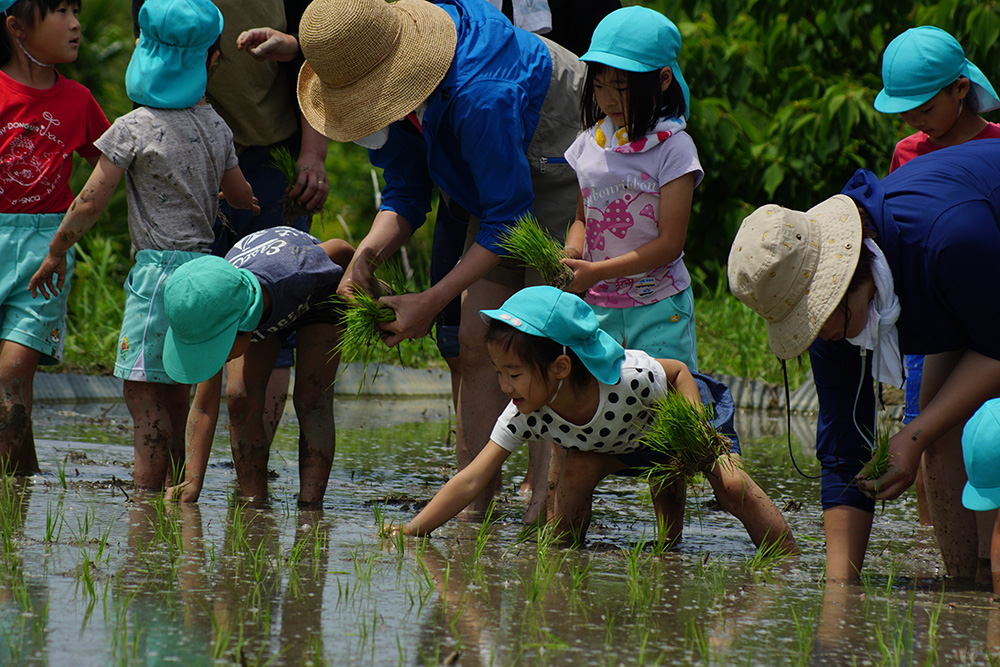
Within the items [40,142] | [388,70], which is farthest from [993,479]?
[40,142]

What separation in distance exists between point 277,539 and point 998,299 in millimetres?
1988

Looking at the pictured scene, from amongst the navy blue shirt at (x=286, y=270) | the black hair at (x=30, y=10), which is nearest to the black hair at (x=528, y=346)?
the navy blue shirt at (x=286, y=270)

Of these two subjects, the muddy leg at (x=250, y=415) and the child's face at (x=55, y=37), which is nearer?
the muddy leg at (x=250, y=415)

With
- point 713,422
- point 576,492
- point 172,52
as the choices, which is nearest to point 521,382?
point 576,492

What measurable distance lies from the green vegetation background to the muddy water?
12.6 feet

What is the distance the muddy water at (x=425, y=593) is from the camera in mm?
2240

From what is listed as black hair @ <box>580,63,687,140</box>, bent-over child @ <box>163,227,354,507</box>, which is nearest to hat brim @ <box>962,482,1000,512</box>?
black hair @ <box>580,63,687,140</box>

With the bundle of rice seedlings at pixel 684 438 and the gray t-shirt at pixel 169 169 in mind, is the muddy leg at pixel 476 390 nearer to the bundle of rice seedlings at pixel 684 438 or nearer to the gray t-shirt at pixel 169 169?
the bundle of rice seedlings at pixel 684 438

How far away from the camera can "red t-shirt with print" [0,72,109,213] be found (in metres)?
4.20

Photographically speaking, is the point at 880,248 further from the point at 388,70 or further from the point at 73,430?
the point at 73,430

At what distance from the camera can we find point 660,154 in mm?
3623

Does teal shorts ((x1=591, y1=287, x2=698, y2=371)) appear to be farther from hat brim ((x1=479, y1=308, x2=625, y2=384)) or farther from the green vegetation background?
the green vegetation background

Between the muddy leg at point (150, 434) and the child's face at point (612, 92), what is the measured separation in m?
1.82

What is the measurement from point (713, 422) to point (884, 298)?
2.35 feet
